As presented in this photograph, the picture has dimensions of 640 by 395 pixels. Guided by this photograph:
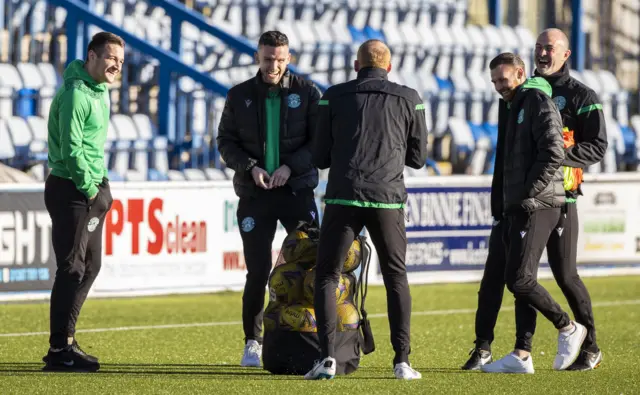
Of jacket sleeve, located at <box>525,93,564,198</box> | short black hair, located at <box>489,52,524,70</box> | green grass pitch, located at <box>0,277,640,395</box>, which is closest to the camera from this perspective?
green grass pitch, located at <box>0,277,640,395</box>

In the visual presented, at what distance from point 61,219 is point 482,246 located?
8.08 meters

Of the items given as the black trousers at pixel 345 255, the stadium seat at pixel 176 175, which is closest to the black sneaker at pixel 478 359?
the black trousers at pixel 345 255

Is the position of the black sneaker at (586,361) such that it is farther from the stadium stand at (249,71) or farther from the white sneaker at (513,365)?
the stadium stand at (249,71)

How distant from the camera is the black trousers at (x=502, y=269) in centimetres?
801

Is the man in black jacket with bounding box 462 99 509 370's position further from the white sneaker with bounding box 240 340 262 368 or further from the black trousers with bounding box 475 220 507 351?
the white sneaker with bounding box 240 340 262 368

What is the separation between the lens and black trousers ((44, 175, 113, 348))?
25.1 ft

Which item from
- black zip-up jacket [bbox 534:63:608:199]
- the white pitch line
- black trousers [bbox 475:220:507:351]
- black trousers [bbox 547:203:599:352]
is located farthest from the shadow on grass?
the white pitch line

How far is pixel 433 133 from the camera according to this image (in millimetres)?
20250

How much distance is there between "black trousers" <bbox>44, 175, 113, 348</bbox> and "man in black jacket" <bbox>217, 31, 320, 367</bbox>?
35.5 inches

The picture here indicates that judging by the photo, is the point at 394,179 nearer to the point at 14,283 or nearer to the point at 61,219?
the point at 61,219

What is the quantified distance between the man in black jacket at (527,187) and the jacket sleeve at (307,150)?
3.72 ft

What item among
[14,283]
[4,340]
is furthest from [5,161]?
[4,340]

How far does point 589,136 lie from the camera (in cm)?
804

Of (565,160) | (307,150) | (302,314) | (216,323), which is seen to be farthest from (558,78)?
(216,323)
